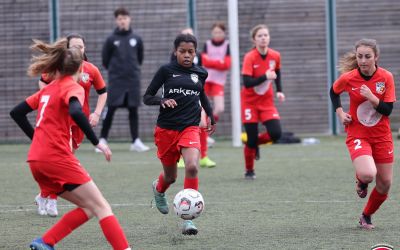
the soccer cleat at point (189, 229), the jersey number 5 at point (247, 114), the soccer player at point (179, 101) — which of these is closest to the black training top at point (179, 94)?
the soccer player at point (179, 101)

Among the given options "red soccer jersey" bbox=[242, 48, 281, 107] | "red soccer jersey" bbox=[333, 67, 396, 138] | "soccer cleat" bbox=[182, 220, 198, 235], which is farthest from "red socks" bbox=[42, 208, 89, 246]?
"red soccer jersey" bbox=[242, 48, 281, 107]

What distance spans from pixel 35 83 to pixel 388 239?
11717 mm

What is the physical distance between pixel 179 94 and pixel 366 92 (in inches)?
64.1

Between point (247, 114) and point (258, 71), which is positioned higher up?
point (258, 71)

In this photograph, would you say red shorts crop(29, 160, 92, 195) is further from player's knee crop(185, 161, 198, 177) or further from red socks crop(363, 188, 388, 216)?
red socks crop(363, 188, 388, 216)

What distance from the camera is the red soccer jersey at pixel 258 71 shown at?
1167 centimetres

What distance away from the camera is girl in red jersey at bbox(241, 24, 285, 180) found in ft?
38.2

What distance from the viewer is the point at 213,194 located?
10.3 meters

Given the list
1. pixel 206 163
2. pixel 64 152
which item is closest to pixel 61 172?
pixel 64 152

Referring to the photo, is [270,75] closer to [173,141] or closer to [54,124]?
[173,141]

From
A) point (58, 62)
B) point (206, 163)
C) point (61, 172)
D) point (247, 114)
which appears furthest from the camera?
point (206, 163)

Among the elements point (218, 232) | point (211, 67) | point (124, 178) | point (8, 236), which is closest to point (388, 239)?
point (218, 232)

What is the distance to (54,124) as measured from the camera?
6.31m

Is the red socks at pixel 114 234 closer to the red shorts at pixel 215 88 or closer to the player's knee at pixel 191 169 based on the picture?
the player's knee at pixel 191 169
